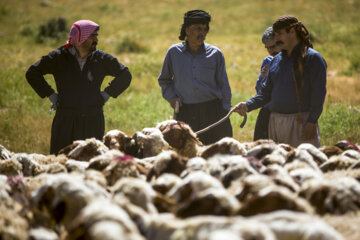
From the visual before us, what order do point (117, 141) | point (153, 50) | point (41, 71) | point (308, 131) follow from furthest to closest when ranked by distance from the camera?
point (153, 50) < point (41, 71) < point (308, 131) < point (117, 141)

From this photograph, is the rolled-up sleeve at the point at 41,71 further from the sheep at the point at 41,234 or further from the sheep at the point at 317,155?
the sheep at the point at 41,234

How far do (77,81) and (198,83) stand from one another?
4.32 feet

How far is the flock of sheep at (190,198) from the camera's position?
2146mm

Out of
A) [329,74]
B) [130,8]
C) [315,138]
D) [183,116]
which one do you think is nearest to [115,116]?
[183,116]

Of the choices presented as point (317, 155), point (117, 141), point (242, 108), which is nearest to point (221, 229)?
point (317, 155)

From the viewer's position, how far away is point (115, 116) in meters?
10.8

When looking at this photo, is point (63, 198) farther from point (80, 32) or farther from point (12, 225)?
point (80, 32)

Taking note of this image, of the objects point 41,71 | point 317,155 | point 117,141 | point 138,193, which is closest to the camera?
point 138,193

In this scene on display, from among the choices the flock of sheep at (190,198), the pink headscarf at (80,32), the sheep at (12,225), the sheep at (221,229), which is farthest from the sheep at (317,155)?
A: the pink headscarf at (80,32)

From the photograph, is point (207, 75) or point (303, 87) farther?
point (207, 75)

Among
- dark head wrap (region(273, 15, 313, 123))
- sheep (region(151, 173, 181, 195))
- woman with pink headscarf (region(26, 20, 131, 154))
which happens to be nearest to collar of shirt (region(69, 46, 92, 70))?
woman with pink headscarf (region(26, 20, 131, 154))

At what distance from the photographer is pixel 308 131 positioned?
4.70m

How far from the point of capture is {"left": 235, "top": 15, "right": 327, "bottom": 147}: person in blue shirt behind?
468cm

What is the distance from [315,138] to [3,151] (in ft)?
9.01
